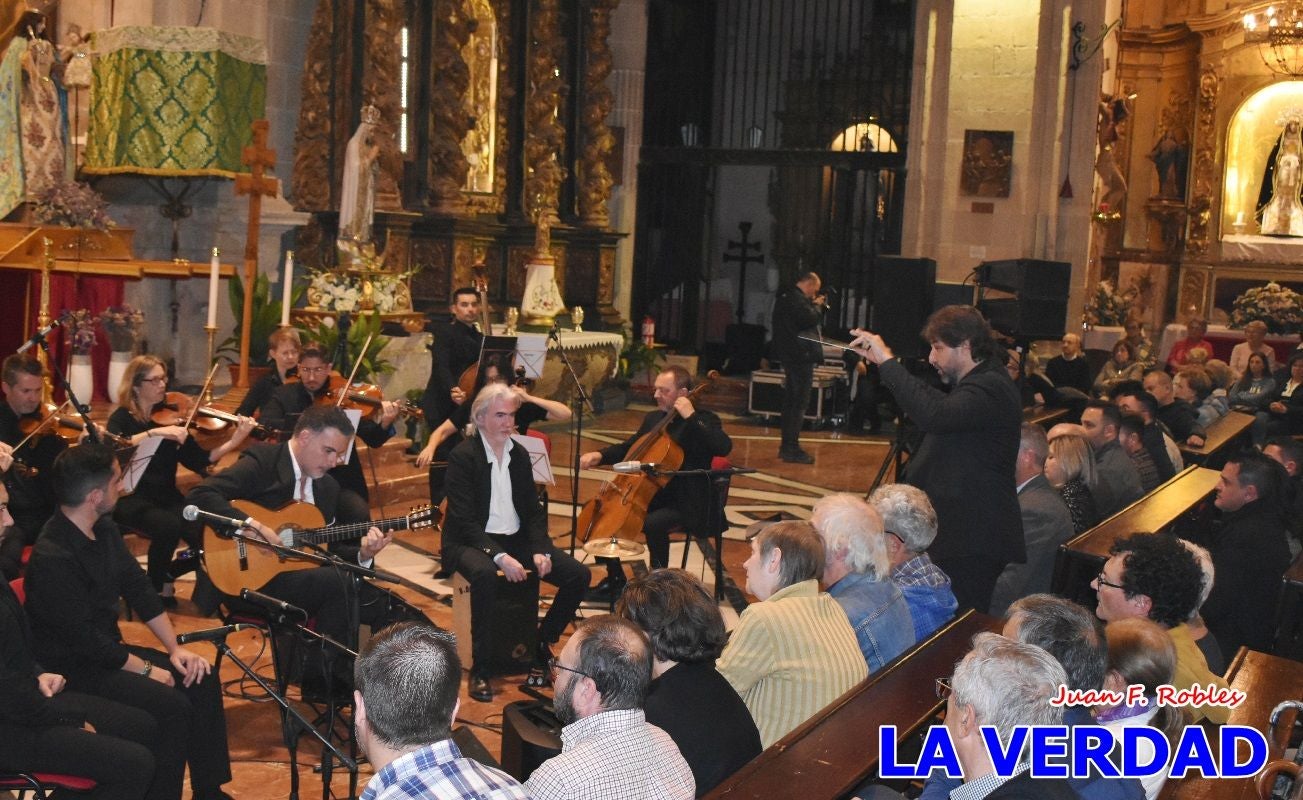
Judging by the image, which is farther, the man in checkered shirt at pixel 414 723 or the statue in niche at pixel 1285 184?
the statue in niche at pixel 1285 184

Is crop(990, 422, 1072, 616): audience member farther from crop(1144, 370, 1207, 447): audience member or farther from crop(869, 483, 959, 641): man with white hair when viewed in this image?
crop(1144, 370, 1207, 447): audience member

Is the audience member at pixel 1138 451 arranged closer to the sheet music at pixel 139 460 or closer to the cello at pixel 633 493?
the cello at pixel 633 493

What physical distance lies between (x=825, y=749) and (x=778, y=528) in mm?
942

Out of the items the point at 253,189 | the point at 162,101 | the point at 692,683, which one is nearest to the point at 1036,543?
the point at 692,683

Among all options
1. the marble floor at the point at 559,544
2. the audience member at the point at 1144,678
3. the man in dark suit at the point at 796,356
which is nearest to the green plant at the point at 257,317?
the marble floor at the point at 559,544

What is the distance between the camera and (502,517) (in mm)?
6469

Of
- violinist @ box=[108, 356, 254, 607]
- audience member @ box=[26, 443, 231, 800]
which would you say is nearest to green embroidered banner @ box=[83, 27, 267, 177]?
violinist @ box=[108, 356, 254, 607]

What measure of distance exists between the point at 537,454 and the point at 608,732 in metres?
→ 3.72

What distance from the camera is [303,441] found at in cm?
577

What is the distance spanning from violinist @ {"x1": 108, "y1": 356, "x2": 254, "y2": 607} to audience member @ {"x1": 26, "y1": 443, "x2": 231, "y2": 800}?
1.79 m

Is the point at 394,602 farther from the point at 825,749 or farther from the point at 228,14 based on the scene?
the point at 228,14

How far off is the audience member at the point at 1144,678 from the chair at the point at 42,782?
2727mm

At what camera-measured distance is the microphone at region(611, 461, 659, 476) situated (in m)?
6.79

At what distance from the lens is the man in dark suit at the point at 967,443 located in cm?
525
